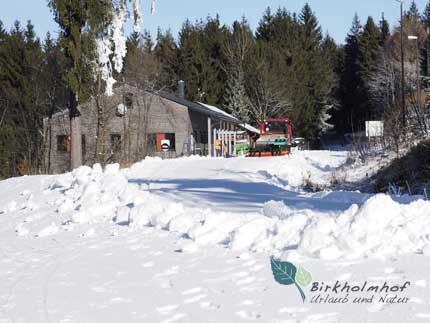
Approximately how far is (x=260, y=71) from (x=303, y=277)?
61.8 m

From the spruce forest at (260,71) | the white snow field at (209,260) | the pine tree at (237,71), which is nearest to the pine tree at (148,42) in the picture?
the spruce forest at (260,71)

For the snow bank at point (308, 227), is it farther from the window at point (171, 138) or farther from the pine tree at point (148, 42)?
the pine tree at point (148, 42)

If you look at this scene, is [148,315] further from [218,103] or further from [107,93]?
[218,103]

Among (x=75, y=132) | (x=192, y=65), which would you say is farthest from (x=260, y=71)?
(x=75, y=132)

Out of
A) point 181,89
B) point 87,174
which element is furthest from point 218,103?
point 87,174

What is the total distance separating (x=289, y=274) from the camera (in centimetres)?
701

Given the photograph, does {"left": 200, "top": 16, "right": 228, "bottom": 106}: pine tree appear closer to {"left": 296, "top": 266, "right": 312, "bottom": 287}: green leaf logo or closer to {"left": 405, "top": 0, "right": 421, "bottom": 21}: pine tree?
{"left": 405, "top": 0, "right": 421, "bottom": 21}: pine tree

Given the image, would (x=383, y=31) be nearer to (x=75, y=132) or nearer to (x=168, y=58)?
(x=168, y=58)

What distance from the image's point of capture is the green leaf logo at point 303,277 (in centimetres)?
662

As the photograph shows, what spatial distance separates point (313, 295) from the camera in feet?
20.4

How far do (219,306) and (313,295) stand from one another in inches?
36.2

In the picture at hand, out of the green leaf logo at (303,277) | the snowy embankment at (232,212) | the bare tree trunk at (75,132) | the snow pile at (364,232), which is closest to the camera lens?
the green leaf logo at (303,277)

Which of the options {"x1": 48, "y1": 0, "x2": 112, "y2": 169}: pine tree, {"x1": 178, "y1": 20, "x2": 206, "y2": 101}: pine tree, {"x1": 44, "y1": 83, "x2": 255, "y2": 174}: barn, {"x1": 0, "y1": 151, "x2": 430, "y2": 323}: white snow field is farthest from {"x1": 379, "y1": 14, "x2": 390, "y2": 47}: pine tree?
{"x1": 0, "y1": 151, "x2": 430, "y2": 323}: white snow field

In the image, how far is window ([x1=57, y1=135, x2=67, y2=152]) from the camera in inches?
1799
